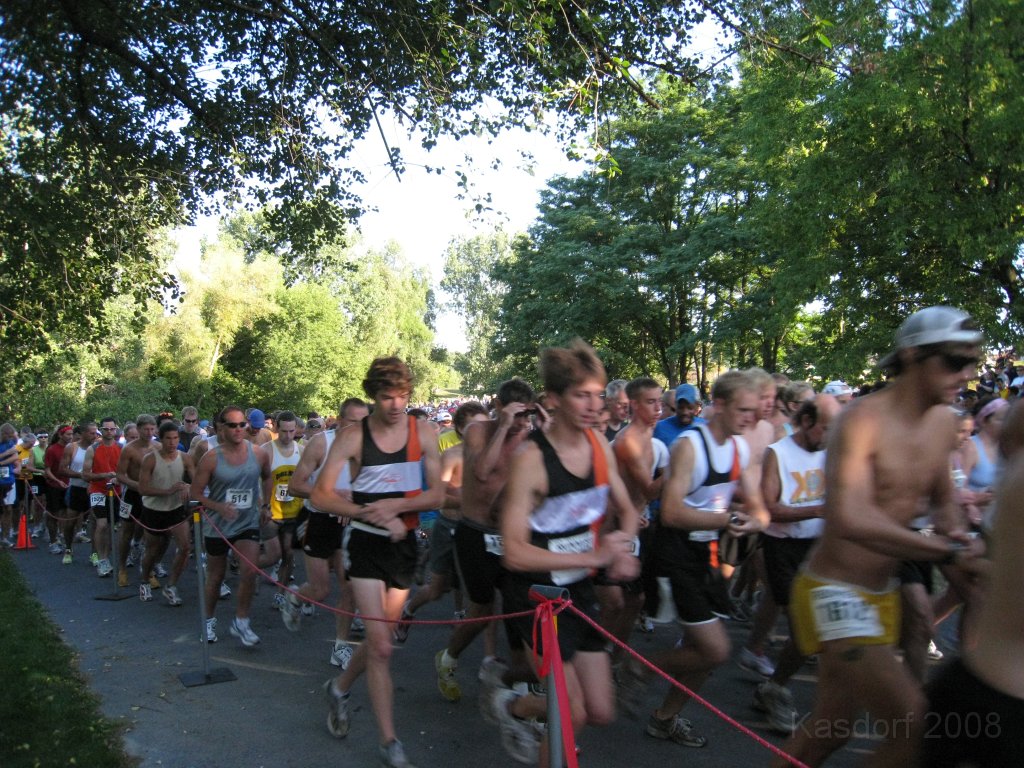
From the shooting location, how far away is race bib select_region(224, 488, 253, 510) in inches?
299

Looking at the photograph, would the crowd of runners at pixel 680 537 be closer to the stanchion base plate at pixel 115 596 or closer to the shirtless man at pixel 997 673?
the shirtless man at pixel 997 673

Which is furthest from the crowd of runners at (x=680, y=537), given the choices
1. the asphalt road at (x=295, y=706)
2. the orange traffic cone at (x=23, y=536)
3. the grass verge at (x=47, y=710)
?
the orange traffic cone at (x=23, y=536)

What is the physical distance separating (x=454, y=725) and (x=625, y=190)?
86.6ft

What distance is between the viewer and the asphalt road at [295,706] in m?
4.74

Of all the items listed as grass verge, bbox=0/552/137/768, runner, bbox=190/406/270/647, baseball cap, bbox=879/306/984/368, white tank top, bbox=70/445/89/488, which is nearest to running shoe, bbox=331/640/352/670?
runner, bbox=190/406/270/647

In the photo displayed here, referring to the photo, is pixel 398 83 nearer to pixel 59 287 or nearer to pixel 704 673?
pixel 59 287

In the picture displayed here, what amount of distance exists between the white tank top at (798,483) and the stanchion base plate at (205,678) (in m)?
3.97

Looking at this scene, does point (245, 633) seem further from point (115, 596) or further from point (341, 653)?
point (115, 596)

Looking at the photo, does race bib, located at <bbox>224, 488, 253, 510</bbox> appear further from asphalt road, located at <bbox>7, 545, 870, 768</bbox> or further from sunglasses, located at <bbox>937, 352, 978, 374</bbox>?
sunglasses, located at <bbox>937, 352, 978, 374</bbox>

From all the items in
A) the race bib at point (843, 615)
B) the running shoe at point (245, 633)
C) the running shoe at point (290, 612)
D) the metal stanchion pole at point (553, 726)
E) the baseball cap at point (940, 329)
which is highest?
the baseball cap at point (940, 329)

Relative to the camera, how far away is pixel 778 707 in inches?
198

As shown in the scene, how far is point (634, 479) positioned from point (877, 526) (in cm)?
286

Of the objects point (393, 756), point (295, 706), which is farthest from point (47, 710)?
point (393, 756)

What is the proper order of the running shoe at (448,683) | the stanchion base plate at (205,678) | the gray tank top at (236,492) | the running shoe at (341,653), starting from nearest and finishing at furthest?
the running shoe at (448,683) → the stanchion base plate at (205,678) → the running shoe at (341,653) → the gray tank top at (236,492)
